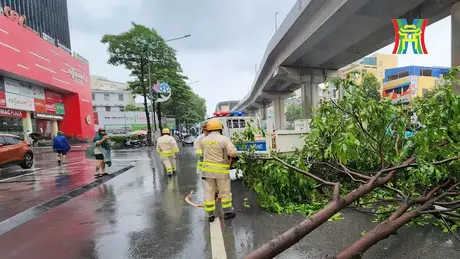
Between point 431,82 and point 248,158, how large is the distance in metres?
43.2

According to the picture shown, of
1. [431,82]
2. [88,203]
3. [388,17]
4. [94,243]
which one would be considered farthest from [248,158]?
[431,82]

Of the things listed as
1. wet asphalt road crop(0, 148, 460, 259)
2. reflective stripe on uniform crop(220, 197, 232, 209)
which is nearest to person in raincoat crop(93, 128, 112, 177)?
wet asphalt road crop(0, 148, 460, 259)

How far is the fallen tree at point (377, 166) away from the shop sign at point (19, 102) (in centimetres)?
2282

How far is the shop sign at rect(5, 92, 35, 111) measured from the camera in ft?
66.0

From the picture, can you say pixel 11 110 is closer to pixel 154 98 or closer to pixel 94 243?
pixel 154 98

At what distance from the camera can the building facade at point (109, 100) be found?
2264 inches

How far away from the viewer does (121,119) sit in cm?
3784

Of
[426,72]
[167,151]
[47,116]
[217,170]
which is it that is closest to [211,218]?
[217,170]

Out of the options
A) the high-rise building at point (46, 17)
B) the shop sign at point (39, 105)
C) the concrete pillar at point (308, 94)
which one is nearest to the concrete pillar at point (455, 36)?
the concrete pillar at point (308, 94)

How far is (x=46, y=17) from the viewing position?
31812 mm

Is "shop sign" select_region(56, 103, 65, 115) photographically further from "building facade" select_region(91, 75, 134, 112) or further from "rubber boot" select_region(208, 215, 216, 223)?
"building facade" select_region(91, 75, 134, 112)

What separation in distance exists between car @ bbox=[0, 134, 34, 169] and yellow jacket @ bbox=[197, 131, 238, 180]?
360 inches

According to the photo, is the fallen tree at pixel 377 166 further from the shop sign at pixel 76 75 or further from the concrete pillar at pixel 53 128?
the shop sign at pixel 76 75

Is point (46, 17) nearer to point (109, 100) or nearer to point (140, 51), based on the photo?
point (140, 51)
